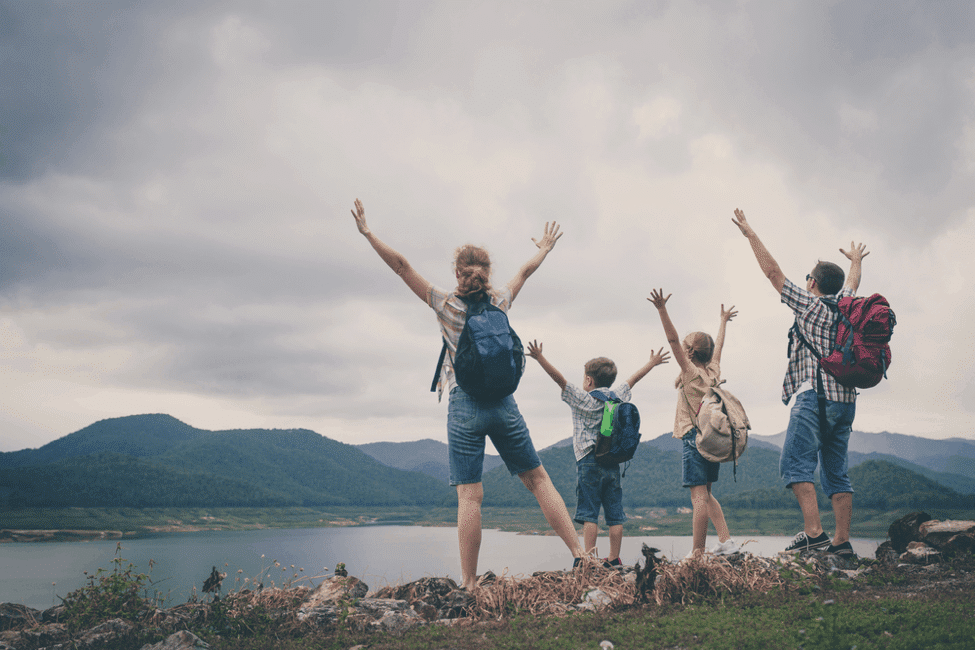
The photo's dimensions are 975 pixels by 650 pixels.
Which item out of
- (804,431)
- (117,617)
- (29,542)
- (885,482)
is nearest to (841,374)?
(804,431)

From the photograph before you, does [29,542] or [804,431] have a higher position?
[804,431]

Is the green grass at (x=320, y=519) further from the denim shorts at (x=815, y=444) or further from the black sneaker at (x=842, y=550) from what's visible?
the denim shorts at (x=815, y=444)

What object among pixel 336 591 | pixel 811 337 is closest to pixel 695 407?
pixel 811 337

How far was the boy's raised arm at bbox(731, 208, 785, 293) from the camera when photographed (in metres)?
5.64

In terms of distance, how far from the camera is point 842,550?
5488mm

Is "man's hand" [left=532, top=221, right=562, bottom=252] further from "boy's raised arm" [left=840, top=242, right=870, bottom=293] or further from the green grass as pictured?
the green grass

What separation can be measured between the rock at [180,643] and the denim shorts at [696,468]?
445 cm

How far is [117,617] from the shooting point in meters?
4.18

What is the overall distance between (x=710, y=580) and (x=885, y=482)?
301 feet

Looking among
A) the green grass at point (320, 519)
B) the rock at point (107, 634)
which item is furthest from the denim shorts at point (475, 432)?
the green grass at point (320, 519)

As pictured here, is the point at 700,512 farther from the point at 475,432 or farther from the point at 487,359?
the point at 487,359

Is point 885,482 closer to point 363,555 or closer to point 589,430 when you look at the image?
point 363,555

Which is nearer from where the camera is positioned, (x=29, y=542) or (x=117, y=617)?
(x=117, y=617)

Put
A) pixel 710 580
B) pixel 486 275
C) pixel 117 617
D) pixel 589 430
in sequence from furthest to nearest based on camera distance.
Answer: pixel 589 430, pixel 486 275, pixel 710 580, pixel 117 617
